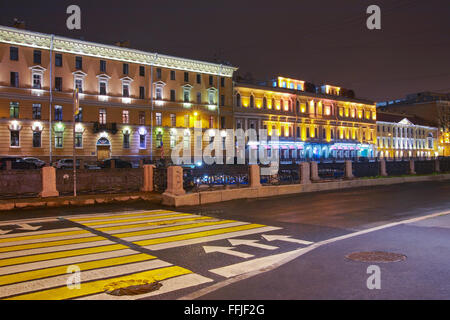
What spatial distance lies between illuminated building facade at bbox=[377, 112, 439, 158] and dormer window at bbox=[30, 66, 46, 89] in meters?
71.3

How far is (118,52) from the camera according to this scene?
5406 centimetres

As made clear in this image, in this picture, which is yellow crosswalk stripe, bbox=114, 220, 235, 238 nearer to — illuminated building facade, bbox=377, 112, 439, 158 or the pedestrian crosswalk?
the pedestrian crosswalk

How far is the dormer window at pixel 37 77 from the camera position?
4753 centimetres

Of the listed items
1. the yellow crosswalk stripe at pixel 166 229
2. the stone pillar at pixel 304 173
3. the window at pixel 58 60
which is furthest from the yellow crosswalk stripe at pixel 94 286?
the window at pixel 58 60

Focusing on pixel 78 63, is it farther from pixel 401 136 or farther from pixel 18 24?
pixel 401 136

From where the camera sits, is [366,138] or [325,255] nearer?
[325,255]

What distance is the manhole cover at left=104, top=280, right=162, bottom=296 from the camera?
6.01 m

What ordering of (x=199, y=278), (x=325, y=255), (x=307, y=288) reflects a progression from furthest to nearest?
(x=325, y=255) < (x=199, y=278) < (x=307, y=288)

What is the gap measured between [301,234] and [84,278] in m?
5.89
